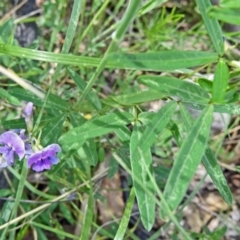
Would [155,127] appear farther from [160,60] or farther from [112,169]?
[112,169]

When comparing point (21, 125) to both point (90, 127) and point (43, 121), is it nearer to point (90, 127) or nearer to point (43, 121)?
point (43, 121)

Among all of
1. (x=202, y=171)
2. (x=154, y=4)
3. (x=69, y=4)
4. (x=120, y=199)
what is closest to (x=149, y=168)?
(x=154, y=4)

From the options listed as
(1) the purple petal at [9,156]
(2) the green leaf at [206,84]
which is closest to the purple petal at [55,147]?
(1) the purple petal at [9,156]

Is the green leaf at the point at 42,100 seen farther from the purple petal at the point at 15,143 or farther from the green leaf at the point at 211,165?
the green leaf at the point at 211,165

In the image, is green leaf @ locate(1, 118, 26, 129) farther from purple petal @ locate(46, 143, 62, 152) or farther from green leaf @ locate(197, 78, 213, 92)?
green leaf @ locate(197, 78, 213, 92)

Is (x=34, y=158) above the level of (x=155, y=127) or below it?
below

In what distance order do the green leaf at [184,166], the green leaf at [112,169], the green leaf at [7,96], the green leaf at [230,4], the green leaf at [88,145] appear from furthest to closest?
the green leaf at [112,169], the green leaf at [7,96], the green leaf at [88,145], the green leaf at [184,166], the green leaf at [230,4]

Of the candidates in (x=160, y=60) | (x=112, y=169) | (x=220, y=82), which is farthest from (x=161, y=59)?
(x=112, y=169)
